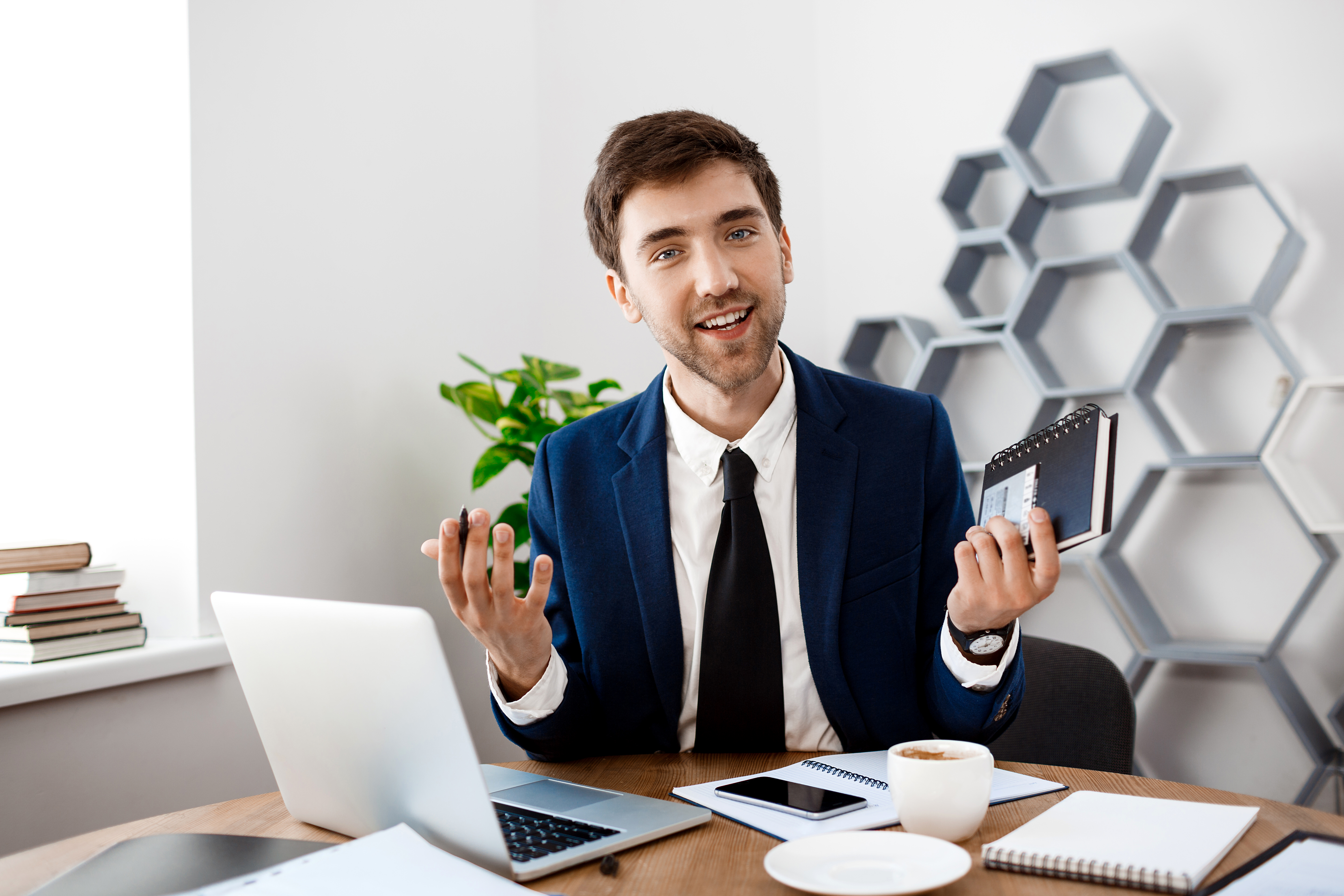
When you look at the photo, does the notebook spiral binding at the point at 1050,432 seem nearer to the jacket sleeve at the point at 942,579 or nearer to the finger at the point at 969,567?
the finger at the point at 969,567

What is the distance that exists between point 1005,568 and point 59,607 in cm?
154

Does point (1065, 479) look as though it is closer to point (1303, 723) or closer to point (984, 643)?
point (984, 643)

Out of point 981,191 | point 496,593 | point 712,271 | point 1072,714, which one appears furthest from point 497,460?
point 981,191

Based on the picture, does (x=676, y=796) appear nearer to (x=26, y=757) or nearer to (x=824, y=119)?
(x=26, y=757)

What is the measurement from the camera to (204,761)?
176 centimetres

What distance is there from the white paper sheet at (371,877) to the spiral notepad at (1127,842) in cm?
38

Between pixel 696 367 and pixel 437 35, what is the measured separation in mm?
1592

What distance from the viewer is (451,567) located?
3.16ft

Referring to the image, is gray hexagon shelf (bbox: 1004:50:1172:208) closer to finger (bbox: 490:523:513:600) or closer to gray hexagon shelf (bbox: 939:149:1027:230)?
gray hexagon shelf (bbox: 939:149:1027:230)

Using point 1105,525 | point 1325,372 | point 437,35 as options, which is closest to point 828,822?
point 1105,525

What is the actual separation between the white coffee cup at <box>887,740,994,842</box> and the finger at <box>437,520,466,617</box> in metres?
0.46

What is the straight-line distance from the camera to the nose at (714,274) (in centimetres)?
134

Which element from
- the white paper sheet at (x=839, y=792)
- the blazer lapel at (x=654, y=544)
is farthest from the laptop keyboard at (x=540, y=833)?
the blazer lapel at (x=654, y=544)

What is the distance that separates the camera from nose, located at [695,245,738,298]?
134 cm
